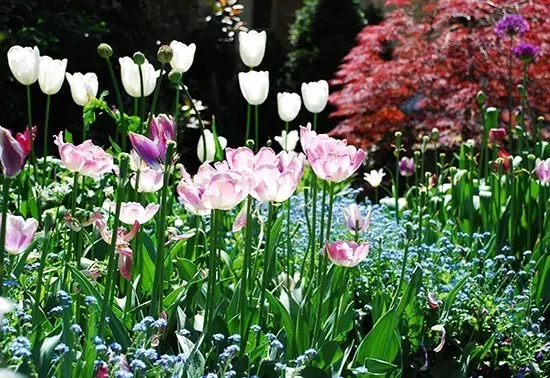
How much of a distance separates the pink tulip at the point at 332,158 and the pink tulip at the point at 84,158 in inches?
18.4

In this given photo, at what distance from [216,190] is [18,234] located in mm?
394

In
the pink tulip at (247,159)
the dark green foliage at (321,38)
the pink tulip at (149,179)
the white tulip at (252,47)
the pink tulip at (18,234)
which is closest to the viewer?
the pink tulip at (18,234)

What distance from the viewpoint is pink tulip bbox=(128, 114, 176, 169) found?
2020 mm

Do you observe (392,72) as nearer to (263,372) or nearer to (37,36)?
(37,36)

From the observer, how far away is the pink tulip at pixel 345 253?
83.5 inches

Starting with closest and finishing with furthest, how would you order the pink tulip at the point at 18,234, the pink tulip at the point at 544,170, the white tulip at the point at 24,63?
the pink tulip at the point at 18,234
the white tulip at the point at 24,63
the pink tulip at the point at 544,170

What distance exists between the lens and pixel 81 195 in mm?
3502

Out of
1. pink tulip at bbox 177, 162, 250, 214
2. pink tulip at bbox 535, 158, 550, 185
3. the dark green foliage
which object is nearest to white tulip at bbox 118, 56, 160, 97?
pink tulip at bbox 177, 162, 250, 214

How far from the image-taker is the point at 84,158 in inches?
83.5

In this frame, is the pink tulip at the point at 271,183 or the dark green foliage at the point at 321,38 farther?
the dark green foliage at the point at 321,38

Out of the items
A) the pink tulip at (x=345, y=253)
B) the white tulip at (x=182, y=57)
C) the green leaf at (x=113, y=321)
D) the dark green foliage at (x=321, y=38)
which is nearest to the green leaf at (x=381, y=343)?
the pink tulip at (x=345, y=253)

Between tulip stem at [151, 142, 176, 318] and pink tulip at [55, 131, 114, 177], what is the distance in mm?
180

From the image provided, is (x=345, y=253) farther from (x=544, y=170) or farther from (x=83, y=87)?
(x=544, y=170)

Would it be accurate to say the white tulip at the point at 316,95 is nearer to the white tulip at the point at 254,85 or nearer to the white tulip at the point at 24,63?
the white tulip at the point at 254,85
